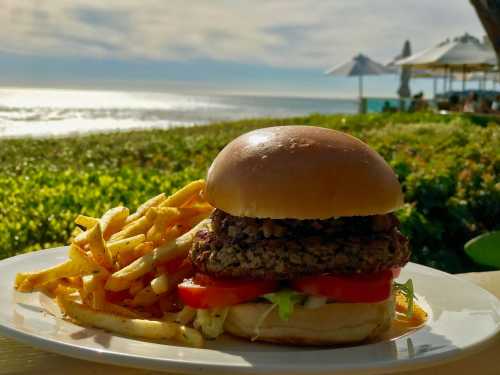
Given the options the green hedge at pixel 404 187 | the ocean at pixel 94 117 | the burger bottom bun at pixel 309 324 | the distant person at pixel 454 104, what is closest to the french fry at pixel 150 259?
the burger bottom bun at pixel 309 324

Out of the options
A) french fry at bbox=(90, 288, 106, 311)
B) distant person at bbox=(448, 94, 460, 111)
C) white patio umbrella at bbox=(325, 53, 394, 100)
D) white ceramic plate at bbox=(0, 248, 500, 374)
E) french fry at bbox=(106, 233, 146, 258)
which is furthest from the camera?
white patio umbrella at bbox=(325, 53, 394, 100)

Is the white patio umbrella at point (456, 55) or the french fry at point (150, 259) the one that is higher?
the white patio umbrella at point (456, 55)

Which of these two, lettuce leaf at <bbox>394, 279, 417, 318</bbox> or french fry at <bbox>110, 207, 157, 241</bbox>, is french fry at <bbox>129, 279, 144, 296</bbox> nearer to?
french fry at <bbox>110, 207, 157, 241</bbox>

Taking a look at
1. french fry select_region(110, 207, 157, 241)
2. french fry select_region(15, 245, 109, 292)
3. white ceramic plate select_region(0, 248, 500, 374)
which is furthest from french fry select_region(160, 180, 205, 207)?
white ceramic plate select_region(0, 248, 500, 374)

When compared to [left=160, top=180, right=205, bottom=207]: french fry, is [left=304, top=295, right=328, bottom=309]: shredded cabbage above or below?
below

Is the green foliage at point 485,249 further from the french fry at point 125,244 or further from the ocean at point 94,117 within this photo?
the ocean at point 94,117

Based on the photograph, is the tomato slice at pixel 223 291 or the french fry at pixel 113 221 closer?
the tomato slice at pixel 223 291

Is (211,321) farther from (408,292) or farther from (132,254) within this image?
(408,292)
